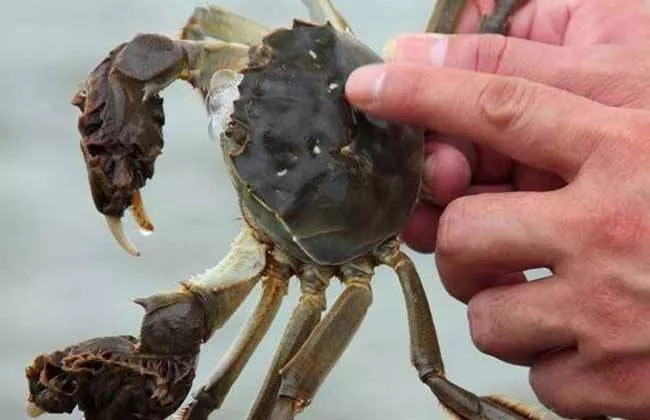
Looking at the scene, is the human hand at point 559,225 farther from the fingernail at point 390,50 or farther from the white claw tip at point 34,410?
the white claw tip at point 34,410

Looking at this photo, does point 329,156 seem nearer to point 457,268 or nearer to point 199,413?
point 457,268

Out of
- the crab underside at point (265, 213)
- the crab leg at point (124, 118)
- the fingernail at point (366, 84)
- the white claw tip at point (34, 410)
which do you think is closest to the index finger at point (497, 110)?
the fingernail at point (366, 84)

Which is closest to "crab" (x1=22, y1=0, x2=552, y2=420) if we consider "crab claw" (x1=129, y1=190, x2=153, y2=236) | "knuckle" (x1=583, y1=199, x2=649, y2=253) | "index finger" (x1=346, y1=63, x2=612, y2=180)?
"crab claw" (x1=129, y1=190, x2=153, y2=236)

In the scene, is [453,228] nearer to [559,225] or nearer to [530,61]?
[559,225]

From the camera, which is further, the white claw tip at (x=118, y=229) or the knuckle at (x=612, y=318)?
the white claw tip at (x=118, y=229)

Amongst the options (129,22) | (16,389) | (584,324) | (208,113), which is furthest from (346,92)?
(129,22)

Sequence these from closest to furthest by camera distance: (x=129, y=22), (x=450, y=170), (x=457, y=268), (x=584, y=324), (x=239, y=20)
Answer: (x=584, y=324) < (x=457, y=268) < (x=450, y=170) < (x=239, y=20) < (x=129, y=22)

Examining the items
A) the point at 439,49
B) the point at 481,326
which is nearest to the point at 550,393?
the point at 481,326
